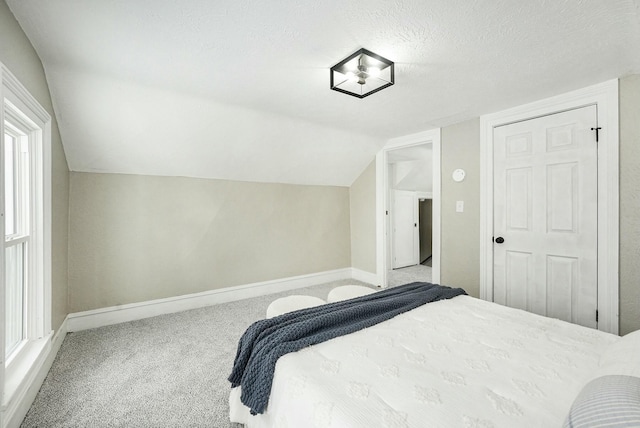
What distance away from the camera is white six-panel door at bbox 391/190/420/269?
543 centimetres

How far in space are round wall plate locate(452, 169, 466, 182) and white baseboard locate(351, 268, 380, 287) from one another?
182 centimetres

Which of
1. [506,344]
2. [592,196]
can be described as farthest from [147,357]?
[592,196]

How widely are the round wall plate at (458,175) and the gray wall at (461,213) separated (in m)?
0.04

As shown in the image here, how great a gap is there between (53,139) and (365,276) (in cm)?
390

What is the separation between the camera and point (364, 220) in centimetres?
439

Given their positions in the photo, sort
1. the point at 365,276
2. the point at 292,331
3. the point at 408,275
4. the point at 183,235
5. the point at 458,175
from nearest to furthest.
Result: the point at 292,331 → the point at 458,175 → the point at 183,235 → the point at 365,276 → the point at 408,275

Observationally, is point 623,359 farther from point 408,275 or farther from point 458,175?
point 408,275

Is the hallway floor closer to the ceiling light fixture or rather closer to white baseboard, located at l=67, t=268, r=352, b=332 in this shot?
white baseboard, located at l=67, t=268, r=352, b=332

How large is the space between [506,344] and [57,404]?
101 inches

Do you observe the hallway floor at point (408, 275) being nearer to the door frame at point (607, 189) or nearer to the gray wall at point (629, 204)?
the door frame at point (607, 189)

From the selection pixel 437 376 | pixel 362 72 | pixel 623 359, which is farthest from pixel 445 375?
pixel 362 72

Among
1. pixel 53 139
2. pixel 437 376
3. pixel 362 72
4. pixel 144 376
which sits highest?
pixel 362 72

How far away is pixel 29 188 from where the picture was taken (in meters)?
1.91

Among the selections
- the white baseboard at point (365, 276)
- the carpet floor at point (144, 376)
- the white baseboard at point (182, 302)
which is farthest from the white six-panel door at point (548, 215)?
the carpet floor at point (144, 376)
